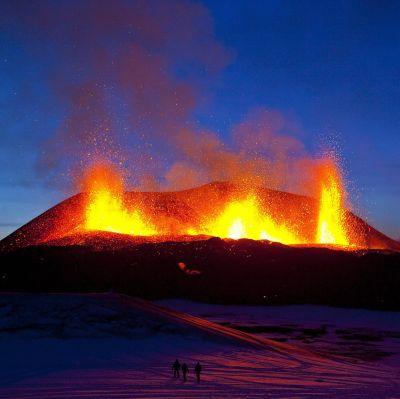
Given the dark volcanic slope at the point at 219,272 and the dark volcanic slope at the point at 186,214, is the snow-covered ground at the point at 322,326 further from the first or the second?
the dark volcanic slope at the point at 186,214

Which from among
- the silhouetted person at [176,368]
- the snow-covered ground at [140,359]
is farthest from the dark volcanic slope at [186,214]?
the silhouetted person at [176,368]

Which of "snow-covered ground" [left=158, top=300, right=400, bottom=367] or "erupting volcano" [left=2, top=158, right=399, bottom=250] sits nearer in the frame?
"snow-covered ground" [left=158, top=300, right=400, bottom=367]

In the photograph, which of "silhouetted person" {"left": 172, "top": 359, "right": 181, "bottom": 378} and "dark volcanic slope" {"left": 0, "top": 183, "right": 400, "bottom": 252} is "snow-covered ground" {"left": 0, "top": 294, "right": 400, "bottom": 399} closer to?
"silhouetted person" {"left": 172, "top": 359, "right": 181, "bottom": 378}

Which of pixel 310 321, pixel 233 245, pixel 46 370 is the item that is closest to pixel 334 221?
pixel 233 245

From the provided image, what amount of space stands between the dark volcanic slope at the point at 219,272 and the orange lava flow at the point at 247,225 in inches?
655

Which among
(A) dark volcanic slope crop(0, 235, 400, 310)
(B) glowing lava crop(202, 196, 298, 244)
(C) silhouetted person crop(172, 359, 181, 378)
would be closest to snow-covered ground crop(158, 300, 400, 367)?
(A) dark volcanic slope crop(0, 235, 400, 310)

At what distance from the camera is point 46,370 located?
1631 centimetres

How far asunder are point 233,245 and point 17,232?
36098 millimetres

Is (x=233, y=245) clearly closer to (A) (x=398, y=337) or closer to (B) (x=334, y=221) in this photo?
(A) (x=398, y=337)

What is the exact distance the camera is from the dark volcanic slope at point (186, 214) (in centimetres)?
7006

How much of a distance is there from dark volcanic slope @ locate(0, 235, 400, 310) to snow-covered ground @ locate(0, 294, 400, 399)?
82.6 feet

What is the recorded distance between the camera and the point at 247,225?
253 feet

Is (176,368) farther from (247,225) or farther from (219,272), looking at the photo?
(247,225)

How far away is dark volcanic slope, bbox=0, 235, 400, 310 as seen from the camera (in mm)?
48781
